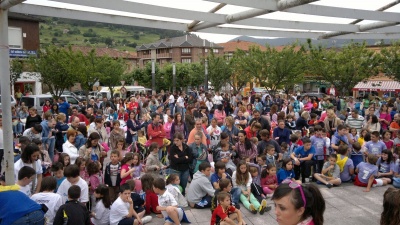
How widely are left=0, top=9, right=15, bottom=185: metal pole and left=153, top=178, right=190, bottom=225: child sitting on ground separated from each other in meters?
2.62

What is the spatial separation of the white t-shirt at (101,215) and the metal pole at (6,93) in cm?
227

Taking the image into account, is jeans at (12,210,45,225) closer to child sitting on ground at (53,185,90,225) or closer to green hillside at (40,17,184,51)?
child sitting on ground at (53,185,90,225)

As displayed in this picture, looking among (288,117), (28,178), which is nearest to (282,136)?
(288,117)

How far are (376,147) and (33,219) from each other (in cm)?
807

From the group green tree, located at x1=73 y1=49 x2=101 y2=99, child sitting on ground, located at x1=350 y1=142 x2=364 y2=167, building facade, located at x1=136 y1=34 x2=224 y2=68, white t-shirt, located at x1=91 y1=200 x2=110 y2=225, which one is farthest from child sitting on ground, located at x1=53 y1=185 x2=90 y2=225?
building facade, located at x1=136 y1=34 x2=224 y2=68

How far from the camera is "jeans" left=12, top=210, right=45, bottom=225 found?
3991mm

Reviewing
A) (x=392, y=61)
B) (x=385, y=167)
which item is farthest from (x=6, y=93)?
(x=392, y=61)

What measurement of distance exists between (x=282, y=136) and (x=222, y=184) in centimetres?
389

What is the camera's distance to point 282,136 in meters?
9.57

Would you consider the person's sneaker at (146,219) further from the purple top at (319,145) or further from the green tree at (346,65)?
the green tree at (346,65)

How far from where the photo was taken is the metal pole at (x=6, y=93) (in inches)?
133

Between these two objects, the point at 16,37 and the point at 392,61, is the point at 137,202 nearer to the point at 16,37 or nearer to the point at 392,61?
the point at 392,61

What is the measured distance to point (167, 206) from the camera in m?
6.04

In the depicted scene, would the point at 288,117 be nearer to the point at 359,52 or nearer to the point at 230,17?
the point at 230,17
